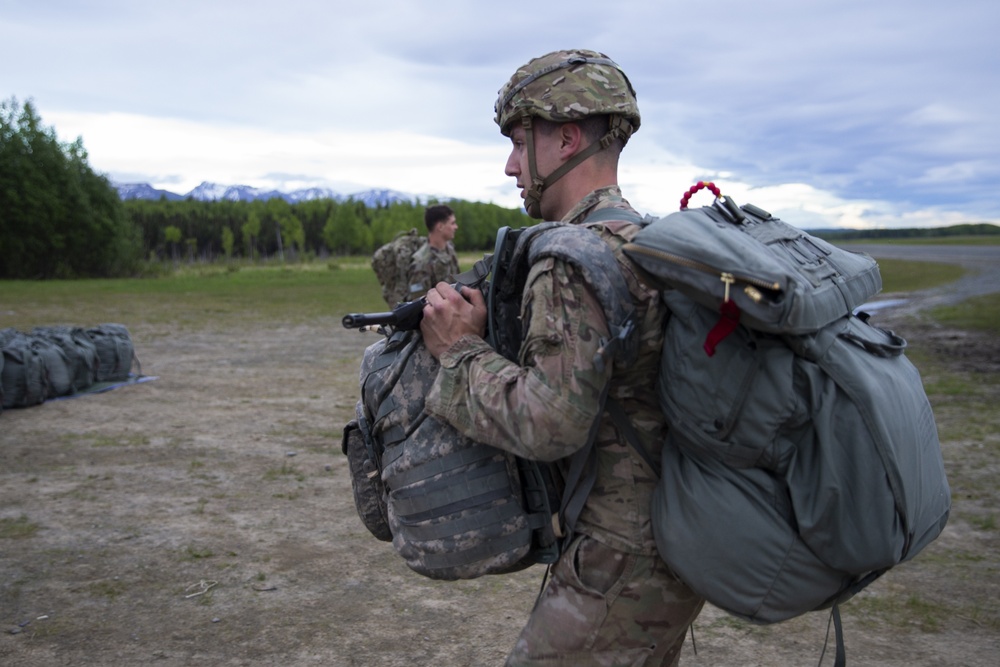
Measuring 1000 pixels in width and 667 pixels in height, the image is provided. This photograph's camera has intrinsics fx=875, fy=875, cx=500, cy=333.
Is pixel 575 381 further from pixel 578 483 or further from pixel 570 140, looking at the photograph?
pixel 570 140

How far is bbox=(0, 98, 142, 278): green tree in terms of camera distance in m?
44.2

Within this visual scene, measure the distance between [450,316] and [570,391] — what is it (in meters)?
0.45

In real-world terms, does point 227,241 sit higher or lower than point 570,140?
lower

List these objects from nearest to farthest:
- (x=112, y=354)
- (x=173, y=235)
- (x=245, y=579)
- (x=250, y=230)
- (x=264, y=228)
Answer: (x=245, y=579) → (x=112, y=354) → (x=173, y=235) → (x=250, y=230) → (x=264, y=228)

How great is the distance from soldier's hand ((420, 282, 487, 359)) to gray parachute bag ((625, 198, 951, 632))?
51 cm

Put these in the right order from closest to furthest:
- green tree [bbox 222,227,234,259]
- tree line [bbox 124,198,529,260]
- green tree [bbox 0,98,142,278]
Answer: green tree [bbox 0,98,142,278]
green tree [bbox 222,227,234,259]
tree line [bbox 124,198,529,260]

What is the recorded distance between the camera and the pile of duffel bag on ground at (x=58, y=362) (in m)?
9.69

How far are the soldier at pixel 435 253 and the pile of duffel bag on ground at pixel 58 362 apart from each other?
13.0 feet

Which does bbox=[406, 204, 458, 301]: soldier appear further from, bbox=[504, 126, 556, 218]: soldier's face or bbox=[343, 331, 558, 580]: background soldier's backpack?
bbox=[343, 331, 558, 580]: background soldier's backpack

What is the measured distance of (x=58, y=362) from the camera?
1027cm

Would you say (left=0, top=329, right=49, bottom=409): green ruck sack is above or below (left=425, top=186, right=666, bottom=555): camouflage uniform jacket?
below

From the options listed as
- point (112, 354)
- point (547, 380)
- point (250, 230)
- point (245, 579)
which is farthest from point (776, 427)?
point (250, 230)

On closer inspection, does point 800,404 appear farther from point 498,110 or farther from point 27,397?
point 27,397

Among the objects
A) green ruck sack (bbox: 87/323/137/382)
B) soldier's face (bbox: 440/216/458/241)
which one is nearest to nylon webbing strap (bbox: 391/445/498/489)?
soldier's face (bbox: 440/216/458/241)
